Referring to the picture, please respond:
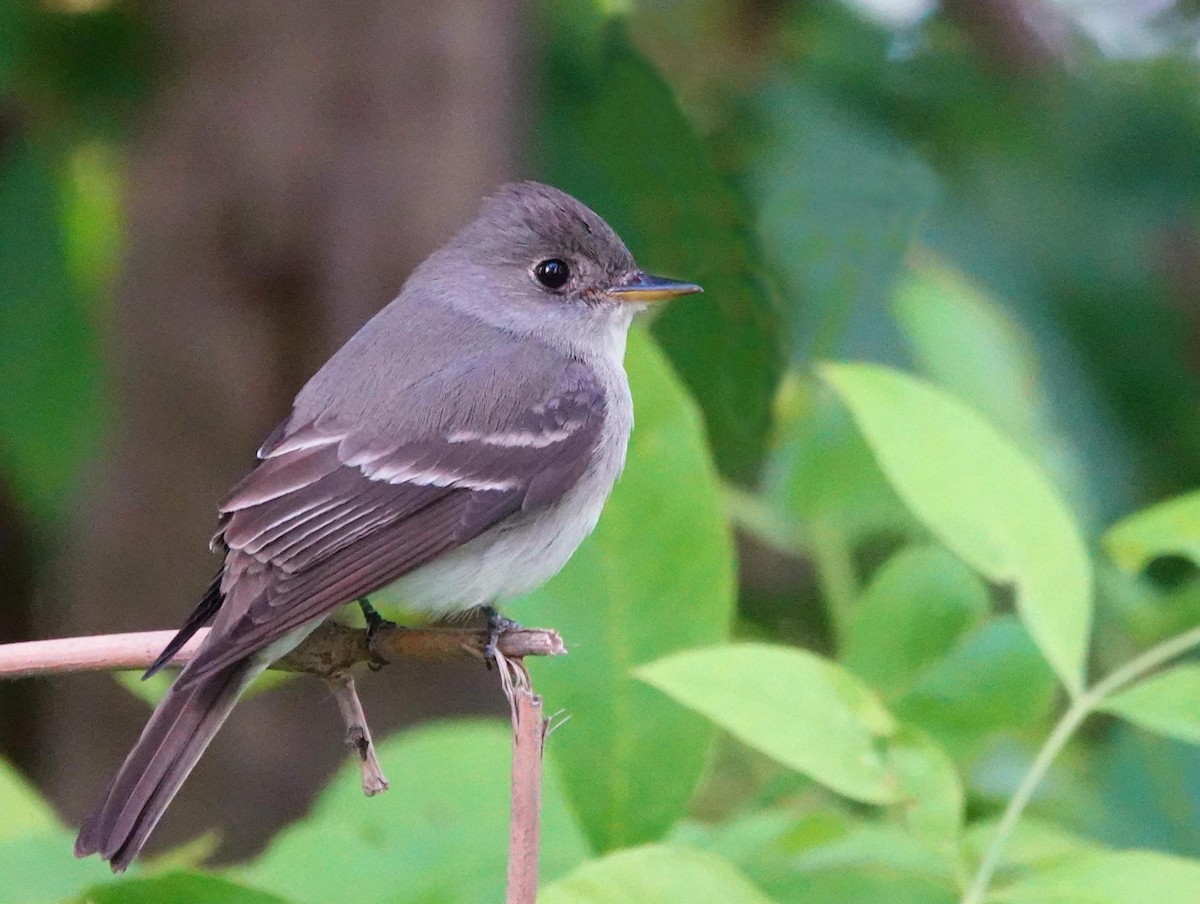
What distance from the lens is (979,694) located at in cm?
199

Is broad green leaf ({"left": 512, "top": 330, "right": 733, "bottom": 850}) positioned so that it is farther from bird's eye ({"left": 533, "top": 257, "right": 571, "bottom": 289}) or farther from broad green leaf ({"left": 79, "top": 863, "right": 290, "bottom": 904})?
bird's eye ({"left": 533, "top": 257, "right": 571, "bottom": 289})

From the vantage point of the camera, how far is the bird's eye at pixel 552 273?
121 inches

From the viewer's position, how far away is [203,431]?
3871 mm

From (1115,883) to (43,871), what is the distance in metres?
1.22

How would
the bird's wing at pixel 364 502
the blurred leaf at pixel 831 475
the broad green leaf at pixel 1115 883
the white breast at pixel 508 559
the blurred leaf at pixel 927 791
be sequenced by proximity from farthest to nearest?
the blurred leaf at pixel 831 475, the white breast at pixel 508 559, the bird's wing at pixel 364 502, the blurred leaf at pixel 927 791, the broad green leaf at pixel 1115 883

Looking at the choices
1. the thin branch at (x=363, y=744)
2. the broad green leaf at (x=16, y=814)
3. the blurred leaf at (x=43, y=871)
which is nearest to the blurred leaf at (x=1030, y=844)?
the thin branch at (x=363, y=744)

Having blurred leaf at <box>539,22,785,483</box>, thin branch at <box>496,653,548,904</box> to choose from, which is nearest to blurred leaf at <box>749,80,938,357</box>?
blurred leaf at <box>539,22,785,483</box>

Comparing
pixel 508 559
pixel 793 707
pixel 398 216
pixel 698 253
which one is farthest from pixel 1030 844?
pixel 398 216

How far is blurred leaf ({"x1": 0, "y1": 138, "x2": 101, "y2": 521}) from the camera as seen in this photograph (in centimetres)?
347

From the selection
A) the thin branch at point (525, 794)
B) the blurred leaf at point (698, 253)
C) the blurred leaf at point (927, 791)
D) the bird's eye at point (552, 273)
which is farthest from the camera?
the bird's eye at point (552, 273)

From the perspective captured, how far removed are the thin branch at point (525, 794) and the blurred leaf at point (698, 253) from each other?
49.9 inches

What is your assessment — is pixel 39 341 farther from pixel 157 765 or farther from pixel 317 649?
pixel 157 765

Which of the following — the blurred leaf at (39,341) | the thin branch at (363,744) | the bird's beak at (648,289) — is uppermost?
the bird's beak at (648,289)

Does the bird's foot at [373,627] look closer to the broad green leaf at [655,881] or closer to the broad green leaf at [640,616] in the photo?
the broad green leaf at [640,616]
